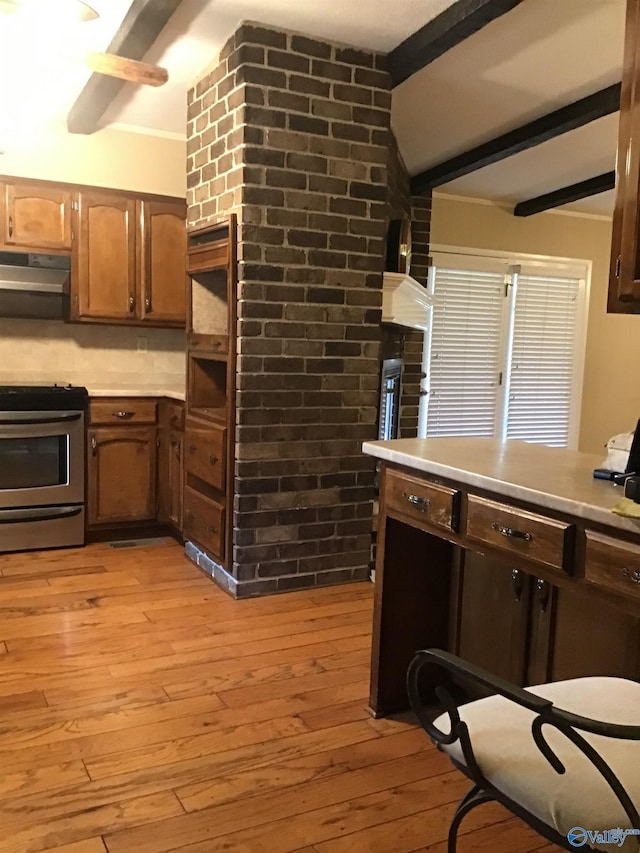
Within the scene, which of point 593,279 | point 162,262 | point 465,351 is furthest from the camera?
point 593,279

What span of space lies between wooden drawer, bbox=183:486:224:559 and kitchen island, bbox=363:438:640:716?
136 centimetres

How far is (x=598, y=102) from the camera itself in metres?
3.83

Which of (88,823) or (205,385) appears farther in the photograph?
(205,385)

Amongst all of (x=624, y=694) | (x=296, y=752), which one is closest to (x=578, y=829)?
(x=624, y=694)

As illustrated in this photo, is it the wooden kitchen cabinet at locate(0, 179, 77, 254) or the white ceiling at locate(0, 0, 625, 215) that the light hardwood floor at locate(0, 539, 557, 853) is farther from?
the white ceiling at locate(0, 0, 625, 215)

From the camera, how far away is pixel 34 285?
13.9 ft

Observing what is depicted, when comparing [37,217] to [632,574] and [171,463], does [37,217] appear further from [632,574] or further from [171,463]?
[632,574]

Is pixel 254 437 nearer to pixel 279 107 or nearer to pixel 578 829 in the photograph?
pixel 279 107

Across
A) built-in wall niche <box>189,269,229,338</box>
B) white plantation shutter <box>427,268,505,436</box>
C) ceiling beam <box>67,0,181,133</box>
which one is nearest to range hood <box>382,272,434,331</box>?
built-in wall niche <box>189,269,229,338</box>

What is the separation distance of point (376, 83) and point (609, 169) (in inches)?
99.3

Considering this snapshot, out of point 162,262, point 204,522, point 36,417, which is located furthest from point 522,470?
point 162,262

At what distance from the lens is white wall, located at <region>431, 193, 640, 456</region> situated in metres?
6.14

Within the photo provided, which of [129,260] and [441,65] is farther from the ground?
[441,65]

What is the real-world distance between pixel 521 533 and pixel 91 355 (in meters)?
3.66
